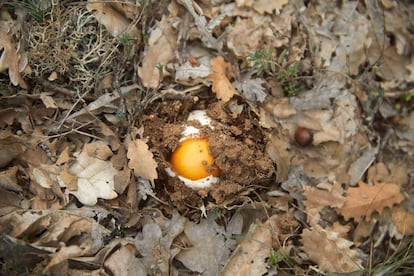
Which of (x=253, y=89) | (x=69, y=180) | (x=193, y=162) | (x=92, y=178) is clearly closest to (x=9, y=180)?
(x=69, y=180)

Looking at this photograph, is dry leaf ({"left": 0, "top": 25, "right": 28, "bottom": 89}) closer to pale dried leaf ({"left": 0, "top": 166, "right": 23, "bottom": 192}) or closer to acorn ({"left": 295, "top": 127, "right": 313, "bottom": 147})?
pale dried leaf ({"left": 0, "top": 166, "right": 23, "bottom": 192})

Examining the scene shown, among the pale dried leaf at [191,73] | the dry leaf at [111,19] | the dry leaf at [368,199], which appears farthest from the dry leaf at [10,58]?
the dry leaf at [368,199]

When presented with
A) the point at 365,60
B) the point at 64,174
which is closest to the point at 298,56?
the point at 365,60

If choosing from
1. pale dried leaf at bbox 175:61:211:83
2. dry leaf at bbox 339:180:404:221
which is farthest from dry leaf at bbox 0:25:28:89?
dry leaf at bbox 339:180:404:221

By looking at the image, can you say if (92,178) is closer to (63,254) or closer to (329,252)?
(63,254)

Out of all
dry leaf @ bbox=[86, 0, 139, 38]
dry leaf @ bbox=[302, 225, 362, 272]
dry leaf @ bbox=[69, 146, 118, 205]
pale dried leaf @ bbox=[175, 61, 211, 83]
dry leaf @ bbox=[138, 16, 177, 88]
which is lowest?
dry leaf @ bbox=[302, 225, 362, 272]

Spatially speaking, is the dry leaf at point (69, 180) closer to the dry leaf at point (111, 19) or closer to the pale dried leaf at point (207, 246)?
the pale dried leaf at point (207, 246)

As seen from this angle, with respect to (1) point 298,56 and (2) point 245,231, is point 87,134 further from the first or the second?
(1) point 298,56
